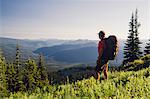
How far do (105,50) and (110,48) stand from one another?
33cm

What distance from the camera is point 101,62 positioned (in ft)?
53.0

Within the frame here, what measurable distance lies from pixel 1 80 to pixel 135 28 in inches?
1504

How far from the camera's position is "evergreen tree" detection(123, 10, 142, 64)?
85.2 m

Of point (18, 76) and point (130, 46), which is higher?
point (130, 46)

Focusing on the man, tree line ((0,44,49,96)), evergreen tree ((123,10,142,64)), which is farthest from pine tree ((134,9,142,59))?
the man

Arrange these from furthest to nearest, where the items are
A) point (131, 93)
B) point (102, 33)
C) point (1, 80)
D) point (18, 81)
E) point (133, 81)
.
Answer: point (18, 81) → point (1, 80) → point (102, 33) → point (133, 81) → point (131, 93)

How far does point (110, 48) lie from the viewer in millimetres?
15500

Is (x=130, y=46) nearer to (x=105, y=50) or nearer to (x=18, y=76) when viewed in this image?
(x=18, y=76)

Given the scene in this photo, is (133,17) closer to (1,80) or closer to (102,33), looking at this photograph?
(1,80)

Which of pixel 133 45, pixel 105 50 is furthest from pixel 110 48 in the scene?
pixel 133 45

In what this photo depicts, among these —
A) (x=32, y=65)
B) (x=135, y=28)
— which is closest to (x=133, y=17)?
(x=135, y=28)

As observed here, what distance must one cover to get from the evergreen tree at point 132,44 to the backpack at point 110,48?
2673 inches

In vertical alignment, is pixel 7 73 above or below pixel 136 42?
below

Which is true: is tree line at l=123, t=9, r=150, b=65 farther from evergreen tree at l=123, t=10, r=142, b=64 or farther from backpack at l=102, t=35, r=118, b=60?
backpack at l=102, t=35, r=118, b=60
